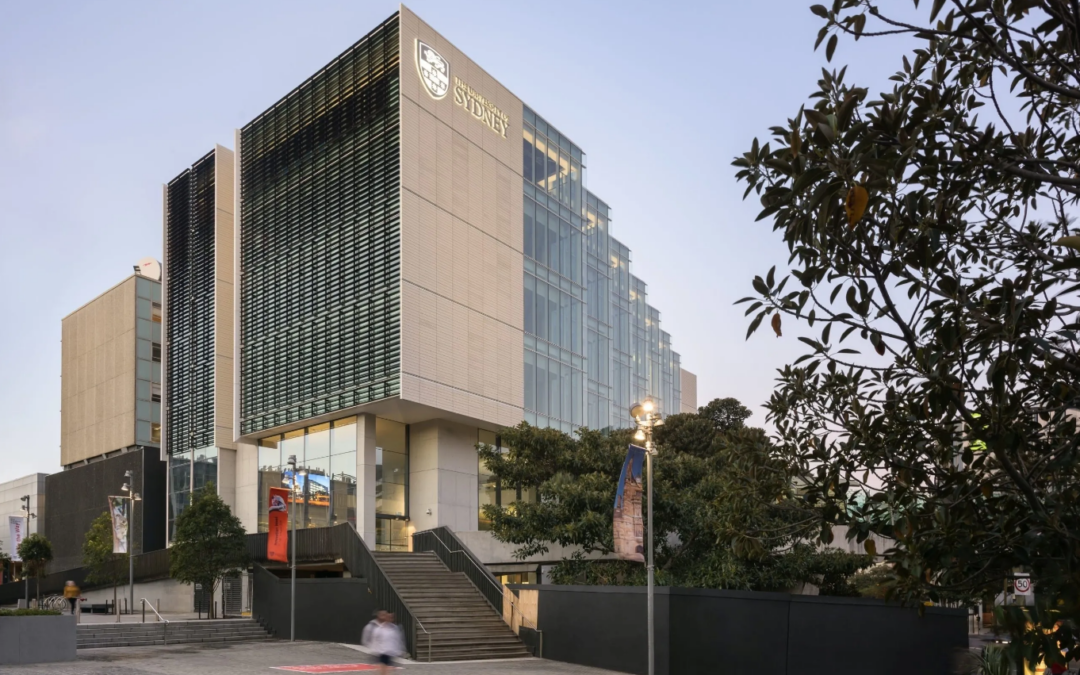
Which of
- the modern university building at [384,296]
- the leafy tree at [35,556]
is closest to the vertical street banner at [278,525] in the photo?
the modern university building at [384,296]

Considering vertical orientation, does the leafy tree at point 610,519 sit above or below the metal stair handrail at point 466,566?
above

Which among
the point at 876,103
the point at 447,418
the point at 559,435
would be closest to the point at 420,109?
the point at 447,418

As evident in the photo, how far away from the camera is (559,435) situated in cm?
3225

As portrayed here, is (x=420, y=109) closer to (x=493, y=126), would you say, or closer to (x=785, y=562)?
(x=493, y=126)

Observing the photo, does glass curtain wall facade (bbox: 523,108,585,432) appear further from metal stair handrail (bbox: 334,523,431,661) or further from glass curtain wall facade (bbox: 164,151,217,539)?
glass curtain wall facade (bbox: 164,151,217,539)

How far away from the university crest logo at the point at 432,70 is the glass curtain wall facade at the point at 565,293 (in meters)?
6.64

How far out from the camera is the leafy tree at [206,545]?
A: 3844cm

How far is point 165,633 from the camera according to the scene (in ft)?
105

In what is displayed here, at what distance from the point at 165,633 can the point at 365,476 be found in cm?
1021

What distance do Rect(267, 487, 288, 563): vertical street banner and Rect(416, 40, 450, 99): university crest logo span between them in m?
17.5

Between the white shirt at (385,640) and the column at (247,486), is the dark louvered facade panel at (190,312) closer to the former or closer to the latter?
the column at (247,486)

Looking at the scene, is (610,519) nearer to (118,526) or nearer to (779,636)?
(779,636)

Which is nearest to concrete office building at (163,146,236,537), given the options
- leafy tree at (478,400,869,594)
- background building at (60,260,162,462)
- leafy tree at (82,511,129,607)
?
leafy tree at (82,511,129,607)

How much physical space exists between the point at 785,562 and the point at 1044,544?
74.2 feet
